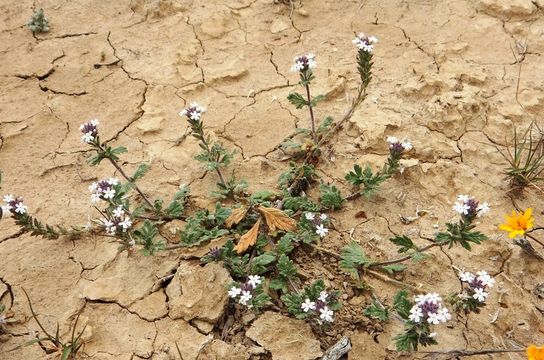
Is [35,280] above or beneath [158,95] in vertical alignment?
beneath

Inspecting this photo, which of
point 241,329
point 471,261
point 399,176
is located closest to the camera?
point 241,329

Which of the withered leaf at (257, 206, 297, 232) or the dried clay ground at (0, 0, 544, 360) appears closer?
the dried clay ground at (0, 0, 544, 360)

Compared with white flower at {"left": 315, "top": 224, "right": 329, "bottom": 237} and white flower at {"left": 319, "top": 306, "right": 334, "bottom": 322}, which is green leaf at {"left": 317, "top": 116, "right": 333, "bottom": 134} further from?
white flower at {"left": 319, "top": 306, "right": 334, "bottom": 322}

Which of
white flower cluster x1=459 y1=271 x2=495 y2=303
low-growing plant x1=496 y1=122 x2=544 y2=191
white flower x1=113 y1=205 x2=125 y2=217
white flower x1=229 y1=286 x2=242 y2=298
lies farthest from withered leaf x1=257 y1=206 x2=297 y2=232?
low-growing plant x1=496 y1=122 x2=544 y2=191

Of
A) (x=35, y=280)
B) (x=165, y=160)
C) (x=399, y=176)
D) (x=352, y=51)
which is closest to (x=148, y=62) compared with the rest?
(x=165, y=160)

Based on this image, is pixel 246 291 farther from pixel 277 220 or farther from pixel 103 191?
pixel 103 191

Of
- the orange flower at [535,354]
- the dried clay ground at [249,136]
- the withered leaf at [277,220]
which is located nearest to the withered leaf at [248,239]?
the withered leaf at [277,220]

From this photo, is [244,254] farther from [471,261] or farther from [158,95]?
[158,95]
